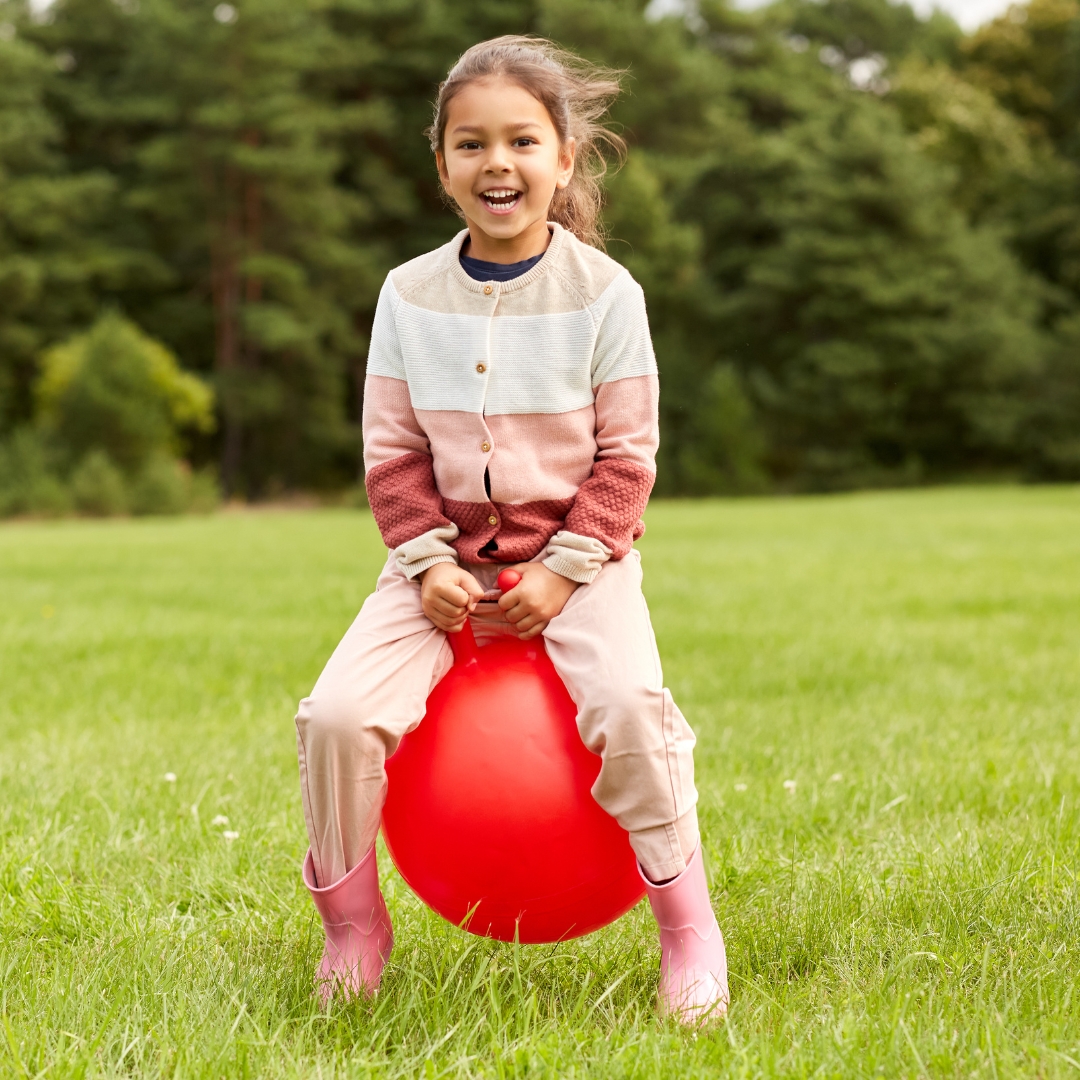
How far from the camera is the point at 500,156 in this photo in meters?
2.63

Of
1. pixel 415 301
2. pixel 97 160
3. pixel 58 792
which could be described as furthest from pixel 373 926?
pixel 97 160

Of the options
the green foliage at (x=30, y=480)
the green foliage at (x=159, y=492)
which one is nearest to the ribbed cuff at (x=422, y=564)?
the green foliage at (x=159, y=492)

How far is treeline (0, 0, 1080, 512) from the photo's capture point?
3244 centimetres

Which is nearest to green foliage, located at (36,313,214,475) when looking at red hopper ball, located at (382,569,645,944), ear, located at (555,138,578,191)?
ear, located at (555,138,578,191)

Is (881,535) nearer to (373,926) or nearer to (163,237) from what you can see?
(373,926)

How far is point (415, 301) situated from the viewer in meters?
2.75

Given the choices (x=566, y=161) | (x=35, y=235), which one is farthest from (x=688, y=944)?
(x=35, y=235)

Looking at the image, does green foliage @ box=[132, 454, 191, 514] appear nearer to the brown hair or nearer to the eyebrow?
the brown hair

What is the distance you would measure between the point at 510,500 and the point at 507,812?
0.63 meters

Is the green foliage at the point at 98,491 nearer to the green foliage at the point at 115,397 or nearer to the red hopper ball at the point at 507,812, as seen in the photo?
the green foliage at the point at 115,397

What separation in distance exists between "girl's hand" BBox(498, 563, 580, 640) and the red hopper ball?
4 cm

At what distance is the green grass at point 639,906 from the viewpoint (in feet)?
7.22

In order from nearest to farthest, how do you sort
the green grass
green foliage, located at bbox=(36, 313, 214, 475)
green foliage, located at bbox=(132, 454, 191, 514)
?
the green grass
green foliage, located at bbox=(132, 454, 191, 514)
green foliage, located at bbox=(36, 313, 214, 475)

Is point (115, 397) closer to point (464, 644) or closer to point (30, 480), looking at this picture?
point (30, 480)
